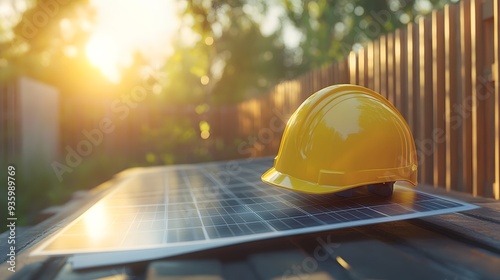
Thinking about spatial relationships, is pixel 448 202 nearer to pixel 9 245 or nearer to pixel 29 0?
pixel 9 245

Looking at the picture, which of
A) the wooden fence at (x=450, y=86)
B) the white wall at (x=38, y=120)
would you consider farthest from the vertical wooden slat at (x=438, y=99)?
the white wall at (x=38, y=120)

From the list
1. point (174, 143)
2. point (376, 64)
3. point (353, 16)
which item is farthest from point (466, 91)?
point (353, 16)

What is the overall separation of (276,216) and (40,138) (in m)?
11.7

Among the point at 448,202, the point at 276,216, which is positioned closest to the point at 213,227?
the point at 276,216

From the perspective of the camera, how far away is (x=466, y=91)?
399cm

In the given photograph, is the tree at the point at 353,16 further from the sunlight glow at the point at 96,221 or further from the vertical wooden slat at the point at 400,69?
the sunlight glow at the point at 96,221

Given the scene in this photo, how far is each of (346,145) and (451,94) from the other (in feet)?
8.46

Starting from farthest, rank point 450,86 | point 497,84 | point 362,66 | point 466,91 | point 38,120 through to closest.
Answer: point 38,120, point 362,66, point 450,86, point 466,91, point 497,84

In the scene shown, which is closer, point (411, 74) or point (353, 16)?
point (411, 74)

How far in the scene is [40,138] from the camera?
1183 centimetres

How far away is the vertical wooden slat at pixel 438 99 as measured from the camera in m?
4.33

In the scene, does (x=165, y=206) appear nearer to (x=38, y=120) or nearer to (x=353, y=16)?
(x=38, y=120)

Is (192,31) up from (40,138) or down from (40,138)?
up

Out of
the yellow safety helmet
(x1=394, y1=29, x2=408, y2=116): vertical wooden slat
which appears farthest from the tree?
the yellow safety helmet
